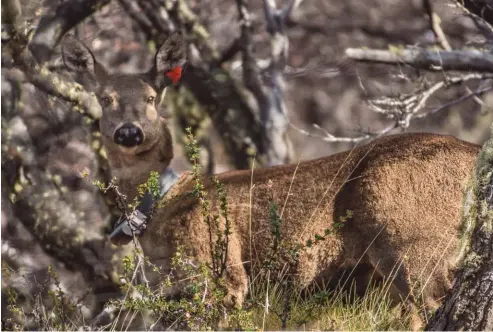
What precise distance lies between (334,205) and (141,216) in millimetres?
1059

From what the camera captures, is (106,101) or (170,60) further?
(170,60)

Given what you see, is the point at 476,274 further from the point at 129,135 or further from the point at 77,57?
the point at 77,57

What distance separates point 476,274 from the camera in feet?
12.3

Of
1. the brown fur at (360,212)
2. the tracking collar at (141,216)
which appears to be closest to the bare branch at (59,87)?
the tracking collar at (141,216)

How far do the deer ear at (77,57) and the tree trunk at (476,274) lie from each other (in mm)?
2567

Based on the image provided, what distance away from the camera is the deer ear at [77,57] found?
5465 millimetres

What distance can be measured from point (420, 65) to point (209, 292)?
2.19 meters

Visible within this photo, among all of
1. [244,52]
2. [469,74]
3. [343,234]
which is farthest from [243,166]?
[469,74]

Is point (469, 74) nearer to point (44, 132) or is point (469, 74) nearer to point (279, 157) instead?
point (279, 157)

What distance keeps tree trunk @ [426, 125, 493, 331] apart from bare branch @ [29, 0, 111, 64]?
3130 millimetres

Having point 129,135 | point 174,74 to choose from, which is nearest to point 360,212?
point 129,135

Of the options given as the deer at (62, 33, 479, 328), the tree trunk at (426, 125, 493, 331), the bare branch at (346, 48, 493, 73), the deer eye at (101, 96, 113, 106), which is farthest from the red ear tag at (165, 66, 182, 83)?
the tree trunk at (426, 125, 493, 331)

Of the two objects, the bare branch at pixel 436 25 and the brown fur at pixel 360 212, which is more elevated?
the bare branch at pixel 436 25

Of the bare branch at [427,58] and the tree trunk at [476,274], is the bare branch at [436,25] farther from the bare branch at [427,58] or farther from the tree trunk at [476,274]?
the tree trunk at [476,274]
